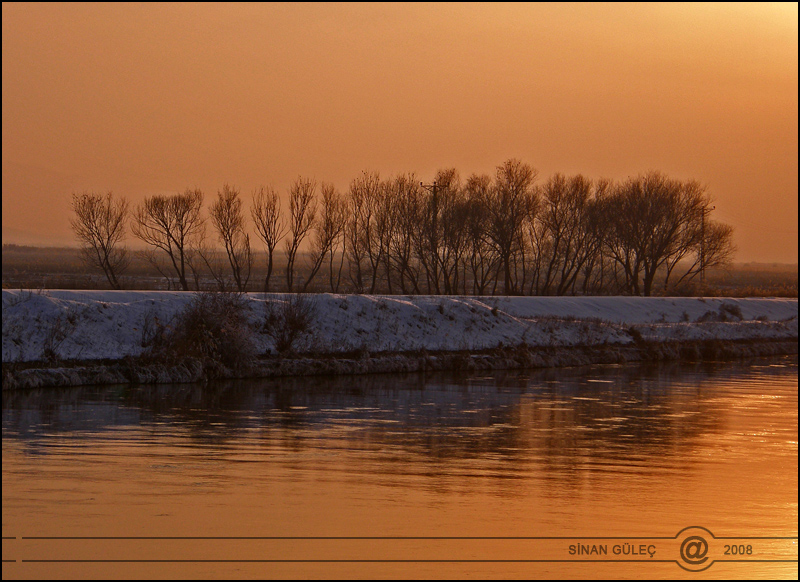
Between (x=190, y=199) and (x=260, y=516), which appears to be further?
(x=190, y=199)

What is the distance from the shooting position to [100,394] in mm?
23812

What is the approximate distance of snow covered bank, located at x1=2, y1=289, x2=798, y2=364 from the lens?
27594 mm

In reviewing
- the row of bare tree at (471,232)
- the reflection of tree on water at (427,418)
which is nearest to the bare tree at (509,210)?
the row of bare tree at (471,232)

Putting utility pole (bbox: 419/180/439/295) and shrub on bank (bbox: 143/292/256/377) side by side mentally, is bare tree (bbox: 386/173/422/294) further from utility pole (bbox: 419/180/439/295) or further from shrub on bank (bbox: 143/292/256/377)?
shrub on bank (bbox: 143/292/256/377)

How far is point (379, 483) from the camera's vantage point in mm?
13500

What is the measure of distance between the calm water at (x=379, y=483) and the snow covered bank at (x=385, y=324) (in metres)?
4.22

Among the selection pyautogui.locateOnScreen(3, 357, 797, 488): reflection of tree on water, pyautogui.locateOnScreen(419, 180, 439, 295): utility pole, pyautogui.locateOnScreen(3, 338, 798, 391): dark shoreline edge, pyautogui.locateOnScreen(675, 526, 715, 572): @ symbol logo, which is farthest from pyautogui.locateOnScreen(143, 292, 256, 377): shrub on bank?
pyautogui.locateOnScreen(419, 180, 439, 295): utility pole

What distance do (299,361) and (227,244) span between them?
38933mm

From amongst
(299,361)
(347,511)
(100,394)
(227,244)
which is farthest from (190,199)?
(347,511)

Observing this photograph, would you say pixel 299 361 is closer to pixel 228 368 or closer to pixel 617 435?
pixel 228 368

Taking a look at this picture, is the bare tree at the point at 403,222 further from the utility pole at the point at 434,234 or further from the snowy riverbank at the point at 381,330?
the snowy riverbank at the point at 381,330

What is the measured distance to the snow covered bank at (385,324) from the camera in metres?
27.6

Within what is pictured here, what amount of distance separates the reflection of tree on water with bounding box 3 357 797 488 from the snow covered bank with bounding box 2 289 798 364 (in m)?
3.21

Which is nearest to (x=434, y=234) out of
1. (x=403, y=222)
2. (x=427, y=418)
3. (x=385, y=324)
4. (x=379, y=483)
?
(x=403, y=222)
